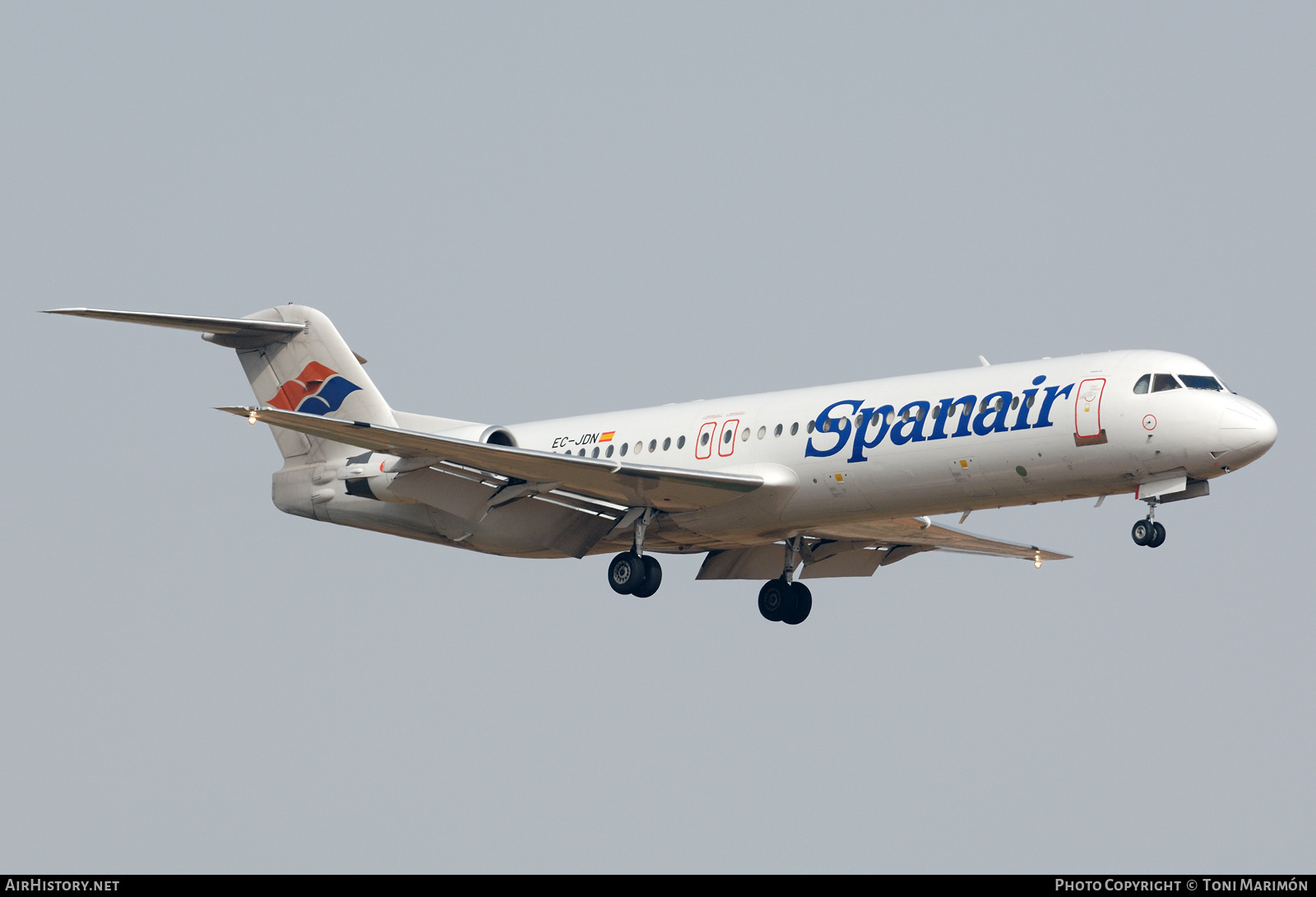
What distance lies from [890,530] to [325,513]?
10.2m

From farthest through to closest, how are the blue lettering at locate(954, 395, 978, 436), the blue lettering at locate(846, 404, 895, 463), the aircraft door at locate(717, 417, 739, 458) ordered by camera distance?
1. the aircraft door at locate(717, 417, 739, 458)
2. the blue lettering at locate(846, 404, 895, 463)
3. the blue lettering at locate(954, 395, 978, 436)

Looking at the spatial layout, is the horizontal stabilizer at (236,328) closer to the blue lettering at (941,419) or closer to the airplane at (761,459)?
the airplane at (761,459)

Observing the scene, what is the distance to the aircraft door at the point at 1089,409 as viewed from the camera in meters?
26.1

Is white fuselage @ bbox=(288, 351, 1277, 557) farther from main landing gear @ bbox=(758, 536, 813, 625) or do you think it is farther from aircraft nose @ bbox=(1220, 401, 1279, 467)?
main landing gear @ bbox=(758, 536, 813, 625)

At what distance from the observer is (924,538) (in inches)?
1283

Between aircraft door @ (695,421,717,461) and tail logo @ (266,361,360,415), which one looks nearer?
aircraft door @ (695,421,717,461)

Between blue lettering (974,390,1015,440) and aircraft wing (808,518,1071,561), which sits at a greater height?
aircraft wing (808,518,1071,561)

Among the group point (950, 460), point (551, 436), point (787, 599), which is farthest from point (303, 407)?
point (950, 460)

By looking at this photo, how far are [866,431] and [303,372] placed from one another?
11.3m

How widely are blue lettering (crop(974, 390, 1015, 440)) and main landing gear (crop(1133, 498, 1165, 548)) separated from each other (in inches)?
95.1

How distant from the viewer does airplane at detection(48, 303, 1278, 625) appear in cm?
2614

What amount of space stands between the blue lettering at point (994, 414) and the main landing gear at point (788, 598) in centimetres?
646

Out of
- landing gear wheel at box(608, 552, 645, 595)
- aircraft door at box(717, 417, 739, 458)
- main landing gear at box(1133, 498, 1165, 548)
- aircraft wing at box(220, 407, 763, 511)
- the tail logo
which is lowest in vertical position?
main landing gear at box(1133, 498, 1165, 548)

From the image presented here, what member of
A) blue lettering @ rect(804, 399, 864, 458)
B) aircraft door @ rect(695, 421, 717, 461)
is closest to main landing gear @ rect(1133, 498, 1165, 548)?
blue lettering @ rect(804, 399, 864, 458)
